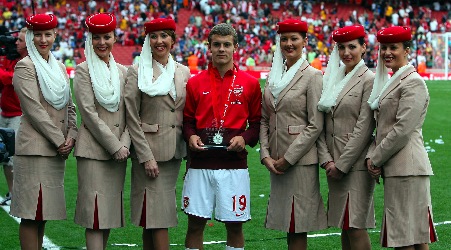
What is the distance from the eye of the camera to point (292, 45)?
6512 mm

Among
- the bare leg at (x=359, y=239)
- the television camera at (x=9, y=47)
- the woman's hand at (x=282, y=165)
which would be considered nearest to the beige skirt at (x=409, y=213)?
the bare leg at (x=359, y=239)

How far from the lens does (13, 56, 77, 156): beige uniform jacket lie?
21.9 ft

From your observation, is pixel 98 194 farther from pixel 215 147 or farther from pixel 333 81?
pixel 333 81

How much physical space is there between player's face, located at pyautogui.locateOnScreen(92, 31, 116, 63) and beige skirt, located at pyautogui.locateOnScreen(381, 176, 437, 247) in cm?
237

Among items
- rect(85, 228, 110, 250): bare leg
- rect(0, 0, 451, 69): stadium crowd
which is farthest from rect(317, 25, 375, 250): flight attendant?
rect(0, 0, 451, 69): stadium crowd

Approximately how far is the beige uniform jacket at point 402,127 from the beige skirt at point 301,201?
1.90ft

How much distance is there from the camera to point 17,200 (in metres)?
6.78

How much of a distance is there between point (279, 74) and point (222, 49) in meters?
0.48

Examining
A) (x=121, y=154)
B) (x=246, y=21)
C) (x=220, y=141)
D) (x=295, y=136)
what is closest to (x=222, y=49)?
(x=220, y=141)

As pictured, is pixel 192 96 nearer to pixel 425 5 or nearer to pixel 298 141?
pixel 298 141

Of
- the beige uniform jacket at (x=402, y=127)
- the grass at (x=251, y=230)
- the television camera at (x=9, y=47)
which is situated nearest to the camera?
the beige uniform jacket at (x=402, y=127)

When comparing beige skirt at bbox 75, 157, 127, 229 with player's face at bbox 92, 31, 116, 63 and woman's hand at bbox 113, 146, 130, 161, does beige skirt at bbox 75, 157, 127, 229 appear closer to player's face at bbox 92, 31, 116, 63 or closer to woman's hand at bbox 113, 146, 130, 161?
woman's hand at bbox 113, 146, 130, 161

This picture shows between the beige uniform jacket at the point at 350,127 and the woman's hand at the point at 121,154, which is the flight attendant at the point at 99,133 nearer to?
the woman's hand at the point at 121,154

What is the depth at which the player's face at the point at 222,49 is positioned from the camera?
6.50 metres
